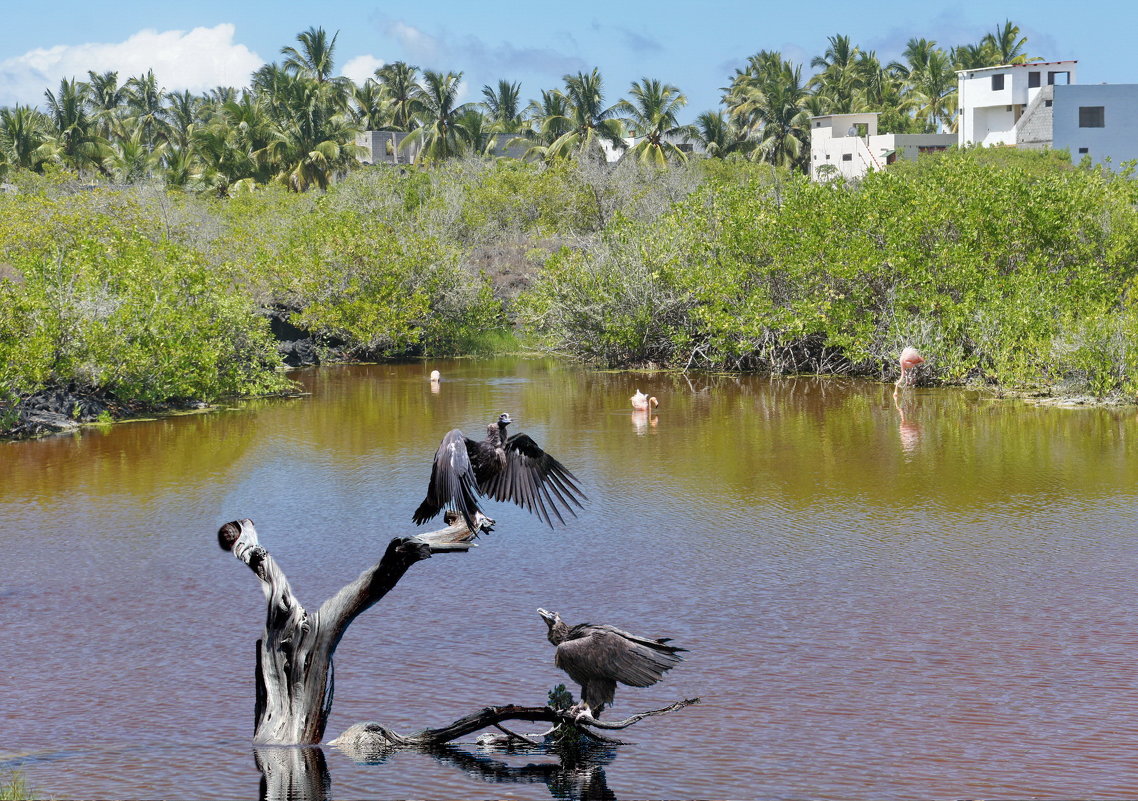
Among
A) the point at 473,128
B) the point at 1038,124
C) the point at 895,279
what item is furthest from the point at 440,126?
the point at 895,279

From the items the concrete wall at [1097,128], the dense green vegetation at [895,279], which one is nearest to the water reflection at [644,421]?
the dense green vegetation at [895,279]

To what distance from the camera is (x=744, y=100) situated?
274 feet

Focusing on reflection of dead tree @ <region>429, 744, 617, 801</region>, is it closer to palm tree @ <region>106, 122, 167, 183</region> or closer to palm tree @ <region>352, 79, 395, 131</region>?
palm tree @ <region>106, 122, 167, 183</region>

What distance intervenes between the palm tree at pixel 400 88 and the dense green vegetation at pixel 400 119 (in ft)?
0.27

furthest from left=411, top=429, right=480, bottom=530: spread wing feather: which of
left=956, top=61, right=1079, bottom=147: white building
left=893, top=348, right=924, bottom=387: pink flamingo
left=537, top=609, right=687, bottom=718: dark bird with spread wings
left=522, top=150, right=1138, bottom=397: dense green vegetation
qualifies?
left=956, top=61, right=1079, bottom=147: white building

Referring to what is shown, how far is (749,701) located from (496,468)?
111 inches

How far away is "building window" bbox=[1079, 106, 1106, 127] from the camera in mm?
68000

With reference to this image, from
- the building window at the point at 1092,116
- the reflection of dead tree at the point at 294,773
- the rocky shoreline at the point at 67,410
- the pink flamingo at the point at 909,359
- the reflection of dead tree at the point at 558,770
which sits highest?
the building window at the point at 1092,116

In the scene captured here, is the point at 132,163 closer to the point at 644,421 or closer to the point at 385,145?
the point at 385,145

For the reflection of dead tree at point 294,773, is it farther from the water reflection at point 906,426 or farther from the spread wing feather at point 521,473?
the water reflection at point 906,426

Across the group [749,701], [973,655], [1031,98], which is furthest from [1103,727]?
[1031,98]

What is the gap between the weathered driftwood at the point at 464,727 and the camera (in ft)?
24.3

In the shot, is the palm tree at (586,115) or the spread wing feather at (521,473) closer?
the spread wing feather at (521,473)

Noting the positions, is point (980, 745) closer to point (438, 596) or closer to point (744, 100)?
point (438, 596)
